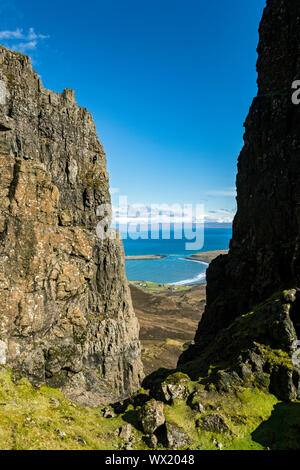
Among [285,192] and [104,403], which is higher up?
[285,192]

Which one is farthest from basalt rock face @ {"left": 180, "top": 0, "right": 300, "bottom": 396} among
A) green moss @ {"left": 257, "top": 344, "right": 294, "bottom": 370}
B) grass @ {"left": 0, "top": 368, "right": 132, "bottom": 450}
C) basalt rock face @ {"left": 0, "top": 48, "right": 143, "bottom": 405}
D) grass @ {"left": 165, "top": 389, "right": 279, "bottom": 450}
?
grass @ {"left": 0, "top": 368, "right": 132, "bottom": 450}

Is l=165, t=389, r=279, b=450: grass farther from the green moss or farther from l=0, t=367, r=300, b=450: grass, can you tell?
the green moss

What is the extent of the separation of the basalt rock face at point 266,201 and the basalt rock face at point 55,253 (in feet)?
49.5

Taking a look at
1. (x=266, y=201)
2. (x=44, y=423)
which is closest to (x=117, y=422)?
(x=44, y=423)

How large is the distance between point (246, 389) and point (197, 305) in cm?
10238

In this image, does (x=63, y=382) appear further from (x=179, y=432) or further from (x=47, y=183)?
(x=47, y=183)

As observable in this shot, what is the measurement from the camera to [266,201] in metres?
36.6

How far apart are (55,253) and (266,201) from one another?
29.5m

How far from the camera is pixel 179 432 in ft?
51.6

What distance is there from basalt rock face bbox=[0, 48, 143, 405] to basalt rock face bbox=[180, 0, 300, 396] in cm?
1510

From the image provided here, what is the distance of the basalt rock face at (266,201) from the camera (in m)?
32.1

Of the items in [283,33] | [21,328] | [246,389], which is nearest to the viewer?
[246,389]

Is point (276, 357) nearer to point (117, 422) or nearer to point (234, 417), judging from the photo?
point (234, 417)

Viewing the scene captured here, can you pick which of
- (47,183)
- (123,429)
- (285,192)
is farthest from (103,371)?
(285,192)
